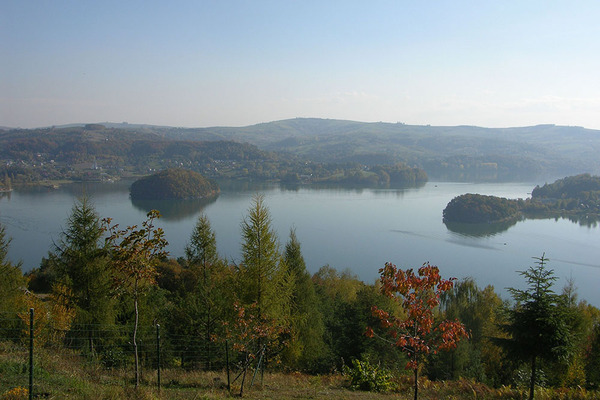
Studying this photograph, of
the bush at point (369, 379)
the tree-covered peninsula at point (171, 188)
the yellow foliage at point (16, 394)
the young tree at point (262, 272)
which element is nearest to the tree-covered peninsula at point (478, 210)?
the tree-covered peninsula at point (171, 188)

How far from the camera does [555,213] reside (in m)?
40.6

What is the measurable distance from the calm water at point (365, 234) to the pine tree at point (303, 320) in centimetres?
889

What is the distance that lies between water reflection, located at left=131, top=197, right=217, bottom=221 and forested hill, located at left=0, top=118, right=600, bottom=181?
41071 millimetres

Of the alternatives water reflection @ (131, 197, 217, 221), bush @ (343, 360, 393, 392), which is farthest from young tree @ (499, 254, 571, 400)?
water reflection @ (131, 197, 217, 221)

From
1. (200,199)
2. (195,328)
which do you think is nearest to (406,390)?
(195,328)

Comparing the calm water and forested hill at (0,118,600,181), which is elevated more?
forested hill at (0,118,600,181)

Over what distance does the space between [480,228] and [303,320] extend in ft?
104

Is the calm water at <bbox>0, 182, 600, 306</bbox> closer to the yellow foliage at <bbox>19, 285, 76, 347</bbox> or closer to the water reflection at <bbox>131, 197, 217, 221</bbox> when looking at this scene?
the water reflection at <bbox>131, 197, 217, 221</bbox>

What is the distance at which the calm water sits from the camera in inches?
886

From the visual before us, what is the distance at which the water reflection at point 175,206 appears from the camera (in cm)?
3562

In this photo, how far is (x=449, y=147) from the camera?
374 feet

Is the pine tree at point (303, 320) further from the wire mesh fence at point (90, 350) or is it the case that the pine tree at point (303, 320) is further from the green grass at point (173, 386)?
the green grass at point (173, 386)

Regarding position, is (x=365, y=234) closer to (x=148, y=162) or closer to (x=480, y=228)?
(x=480, y=228)

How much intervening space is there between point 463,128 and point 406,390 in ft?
575
